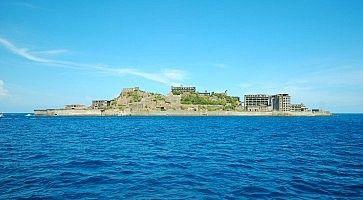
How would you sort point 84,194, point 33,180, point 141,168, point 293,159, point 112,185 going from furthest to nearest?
point 293,159 → point 141,168 → point 33,180 → point 112,185 → point 84,194

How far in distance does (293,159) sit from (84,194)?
22815 millimetres

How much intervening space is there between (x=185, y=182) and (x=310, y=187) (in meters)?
7.86

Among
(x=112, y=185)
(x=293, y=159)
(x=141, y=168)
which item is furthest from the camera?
(x=293, y=159)

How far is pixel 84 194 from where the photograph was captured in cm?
1966

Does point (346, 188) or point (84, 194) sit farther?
point (346, 188)

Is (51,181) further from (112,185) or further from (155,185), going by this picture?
(155,185)

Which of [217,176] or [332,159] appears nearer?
[217,176]

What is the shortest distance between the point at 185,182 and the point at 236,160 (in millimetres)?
12207

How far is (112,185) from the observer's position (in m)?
22.0

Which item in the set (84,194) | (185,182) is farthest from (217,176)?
(84,194)

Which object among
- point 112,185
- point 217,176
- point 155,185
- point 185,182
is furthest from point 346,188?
point 112,185

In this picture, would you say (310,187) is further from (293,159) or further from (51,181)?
(51,181)

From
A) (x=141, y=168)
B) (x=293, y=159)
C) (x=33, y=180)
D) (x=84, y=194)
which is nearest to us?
(x=84, y=194)

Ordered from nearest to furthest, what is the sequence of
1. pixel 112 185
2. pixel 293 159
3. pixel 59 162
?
pixel 112 185, pixel 59 162, pixel 293 159
